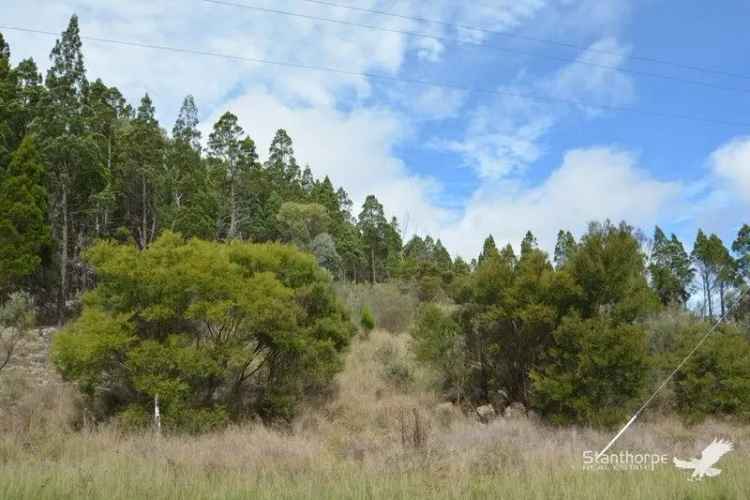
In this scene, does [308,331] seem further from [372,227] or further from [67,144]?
[372,227]

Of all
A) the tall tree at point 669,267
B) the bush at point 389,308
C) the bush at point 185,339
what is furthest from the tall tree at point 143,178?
the tall tree at point 669,267

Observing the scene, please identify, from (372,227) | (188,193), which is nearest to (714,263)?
(372,227)

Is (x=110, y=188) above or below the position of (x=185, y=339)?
above

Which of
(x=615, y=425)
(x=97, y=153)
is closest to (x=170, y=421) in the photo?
(x=615, y=425)

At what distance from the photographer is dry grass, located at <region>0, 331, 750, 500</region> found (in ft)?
19.7

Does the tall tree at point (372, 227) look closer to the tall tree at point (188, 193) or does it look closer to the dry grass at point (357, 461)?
the tall tree at point (188, 193)

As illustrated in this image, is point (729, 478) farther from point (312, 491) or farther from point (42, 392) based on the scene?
point (42, 392)

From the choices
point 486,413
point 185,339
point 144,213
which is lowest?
point 486,413

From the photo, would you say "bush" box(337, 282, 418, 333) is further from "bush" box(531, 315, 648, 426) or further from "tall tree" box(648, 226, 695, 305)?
"tall tree" box(648, 226, 695, 305)

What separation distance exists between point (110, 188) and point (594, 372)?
1065 inches

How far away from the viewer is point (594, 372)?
14016 mm

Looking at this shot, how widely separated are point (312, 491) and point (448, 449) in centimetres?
414

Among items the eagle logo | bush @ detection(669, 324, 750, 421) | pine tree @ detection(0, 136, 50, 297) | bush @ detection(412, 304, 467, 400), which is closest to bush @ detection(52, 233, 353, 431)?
bush @ detection(412, 304, 467, 400)

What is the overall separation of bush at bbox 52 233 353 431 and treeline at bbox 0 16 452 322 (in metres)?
2.50
